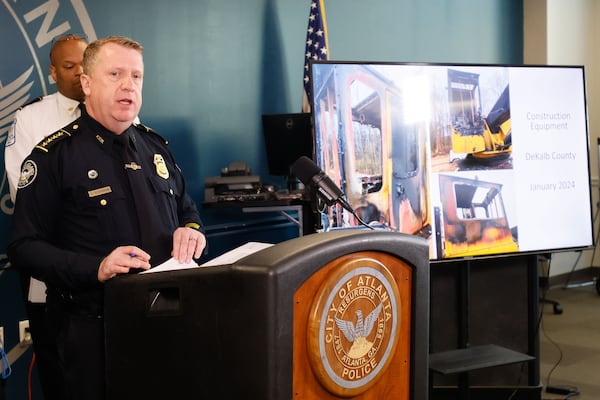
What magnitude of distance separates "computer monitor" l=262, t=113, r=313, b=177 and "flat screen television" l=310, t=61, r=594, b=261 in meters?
1.16

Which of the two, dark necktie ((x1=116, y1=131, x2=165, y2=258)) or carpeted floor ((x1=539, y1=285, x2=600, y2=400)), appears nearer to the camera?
dark necktie ((x1=116, y1=131, x2=165, y2=258))

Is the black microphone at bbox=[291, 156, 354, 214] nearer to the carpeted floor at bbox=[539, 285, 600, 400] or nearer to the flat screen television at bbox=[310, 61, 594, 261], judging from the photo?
the flat screen television at bbox=[310, 61, 594, 261]

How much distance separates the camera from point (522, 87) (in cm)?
342

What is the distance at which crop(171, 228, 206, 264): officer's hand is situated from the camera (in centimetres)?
171

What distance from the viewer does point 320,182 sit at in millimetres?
2125

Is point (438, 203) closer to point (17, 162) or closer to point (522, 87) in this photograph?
point (522, 87)

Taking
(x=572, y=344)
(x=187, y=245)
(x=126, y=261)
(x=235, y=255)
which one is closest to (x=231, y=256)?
(x=235, y=255)

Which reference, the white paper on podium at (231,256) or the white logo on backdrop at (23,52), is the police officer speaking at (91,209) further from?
the white logo on backdrop at (23,52)

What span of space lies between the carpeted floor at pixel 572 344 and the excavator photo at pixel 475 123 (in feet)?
4.87

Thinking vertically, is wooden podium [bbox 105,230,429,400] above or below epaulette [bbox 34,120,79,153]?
below

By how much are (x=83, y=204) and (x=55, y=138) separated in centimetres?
20

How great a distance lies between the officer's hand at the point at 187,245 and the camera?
1.71m

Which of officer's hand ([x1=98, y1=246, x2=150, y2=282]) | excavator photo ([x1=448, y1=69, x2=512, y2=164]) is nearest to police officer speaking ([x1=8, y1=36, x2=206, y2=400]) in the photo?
officer's hand ([x1=98, y1=246, x2=150, y2=282])

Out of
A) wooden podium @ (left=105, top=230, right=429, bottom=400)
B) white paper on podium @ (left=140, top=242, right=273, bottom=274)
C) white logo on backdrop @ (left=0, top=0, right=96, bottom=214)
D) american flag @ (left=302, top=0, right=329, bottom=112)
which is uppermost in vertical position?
american flag @ (left=302, top=0, right=329, bottom=112)
